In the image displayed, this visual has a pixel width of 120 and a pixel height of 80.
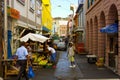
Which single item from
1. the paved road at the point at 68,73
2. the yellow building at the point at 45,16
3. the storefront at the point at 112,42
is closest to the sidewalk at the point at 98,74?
the paved road at the point at 68,73

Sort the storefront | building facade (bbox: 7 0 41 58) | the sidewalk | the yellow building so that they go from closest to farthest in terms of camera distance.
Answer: the sidewalk
the storefront
building facade (bbox: 7 0 41 58)
the yellow building

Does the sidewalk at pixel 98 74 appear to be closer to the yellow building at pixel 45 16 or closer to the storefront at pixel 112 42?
the storefront at pixel 112 42

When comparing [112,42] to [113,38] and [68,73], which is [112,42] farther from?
[68,73]

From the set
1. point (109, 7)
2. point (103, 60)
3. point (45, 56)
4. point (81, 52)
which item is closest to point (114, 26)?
point (109, 7)

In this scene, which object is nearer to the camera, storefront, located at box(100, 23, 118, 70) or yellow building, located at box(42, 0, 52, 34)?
storefront, located at box(100, 23, 118, 70)

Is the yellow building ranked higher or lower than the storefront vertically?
higher

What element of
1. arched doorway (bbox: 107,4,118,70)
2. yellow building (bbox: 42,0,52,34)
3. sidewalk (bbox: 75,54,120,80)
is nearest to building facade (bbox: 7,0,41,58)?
sidewalk (bbox: 75,54,120,80)

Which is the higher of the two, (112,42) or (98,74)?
(112,42)

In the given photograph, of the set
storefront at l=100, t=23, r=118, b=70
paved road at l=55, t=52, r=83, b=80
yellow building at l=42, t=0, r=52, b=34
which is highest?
yellow building at l=42, t=0, r=52, b=34

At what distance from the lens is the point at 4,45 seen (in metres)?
17.4

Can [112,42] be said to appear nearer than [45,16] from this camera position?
Yes

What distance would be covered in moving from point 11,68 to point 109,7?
27.2 feet

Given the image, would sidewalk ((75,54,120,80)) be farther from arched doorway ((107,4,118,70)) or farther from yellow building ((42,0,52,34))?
yellow building ((42,0,52,34))

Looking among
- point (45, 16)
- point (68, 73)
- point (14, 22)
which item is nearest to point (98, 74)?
point (68, 73)
